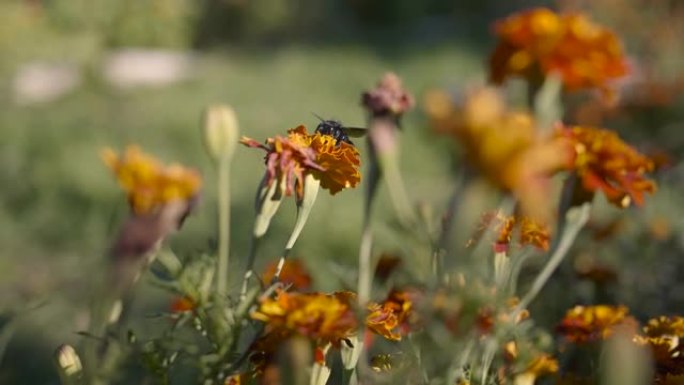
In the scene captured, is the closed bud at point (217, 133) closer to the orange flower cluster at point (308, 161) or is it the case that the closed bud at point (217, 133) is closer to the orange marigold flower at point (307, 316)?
the orange flower cluster at point (308, 161)

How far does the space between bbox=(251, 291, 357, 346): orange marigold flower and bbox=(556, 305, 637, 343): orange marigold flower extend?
0.40 m

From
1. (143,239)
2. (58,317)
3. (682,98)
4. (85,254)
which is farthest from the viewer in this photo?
(682,98)

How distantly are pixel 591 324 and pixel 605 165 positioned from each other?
0.68ft

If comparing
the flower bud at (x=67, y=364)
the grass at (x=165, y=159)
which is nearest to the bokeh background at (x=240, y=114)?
the grass at (x=165, y=159)

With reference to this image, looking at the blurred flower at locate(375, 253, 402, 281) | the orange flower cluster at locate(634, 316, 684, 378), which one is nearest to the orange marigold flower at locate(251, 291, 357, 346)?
the orange flower cluster at locate(634, 316, 684, 378)

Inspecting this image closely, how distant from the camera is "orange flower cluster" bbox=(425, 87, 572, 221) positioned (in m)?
0.82

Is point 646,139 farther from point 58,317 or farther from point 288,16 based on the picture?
point 288,16

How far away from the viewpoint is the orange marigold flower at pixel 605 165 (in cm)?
123

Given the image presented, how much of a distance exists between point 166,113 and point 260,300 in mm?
5264

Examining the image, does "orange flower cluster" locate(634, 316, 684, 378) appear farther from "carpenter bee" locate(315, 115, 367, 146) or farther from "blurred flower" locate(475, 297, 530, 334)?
"carpenter bee" locate(315, 115, 367, 146)

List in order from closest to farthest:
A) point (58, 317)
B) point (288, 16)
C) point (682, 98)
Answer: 1. point (58, 317)
2. point (682, 98)
3. point (288, 16)

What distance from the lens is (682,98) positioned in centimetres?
596

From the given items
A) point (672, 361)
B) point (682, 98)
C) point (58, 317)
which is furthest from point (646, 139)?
point (672, 361)

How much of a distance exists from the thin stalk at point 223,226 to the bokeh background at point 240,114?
4 cm
